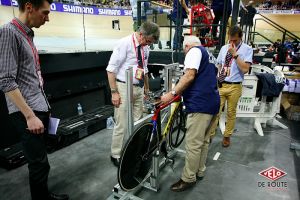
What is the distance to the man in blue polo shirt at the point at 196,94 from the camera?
2.07 meters

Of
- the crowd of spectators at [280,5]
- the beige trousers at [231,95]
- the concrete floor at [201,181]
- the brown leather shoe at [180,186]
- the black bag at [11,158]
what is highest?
the crowd of spectators at [280,5]

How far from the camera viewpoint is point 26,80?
1.62 meters

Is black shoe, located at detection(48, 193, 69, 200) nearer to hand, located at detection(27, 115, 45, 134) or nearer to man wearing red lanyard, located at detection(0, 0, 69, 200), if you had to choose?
man wearing red lanyard, located at detection(0, 0, 69, 200)

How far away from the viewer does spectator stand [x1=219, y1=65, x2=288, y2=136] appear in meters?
3.79

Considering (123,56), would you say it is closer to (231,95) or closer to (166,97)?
(166,97)

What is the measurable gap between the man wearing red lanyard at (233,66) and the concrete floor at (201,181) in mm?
534

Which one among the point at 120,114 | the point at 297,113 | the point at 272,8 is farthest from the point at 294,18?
the point at 120,114

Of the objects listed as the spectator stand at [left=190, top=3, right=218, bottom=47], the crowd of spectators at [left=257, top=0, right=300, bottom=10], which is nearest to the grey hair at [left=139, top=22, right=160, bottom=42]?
the spectator stand at [left=190, top=3, right=218, bottom=47]

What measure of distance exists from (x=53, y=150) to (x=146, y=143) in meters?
1.74

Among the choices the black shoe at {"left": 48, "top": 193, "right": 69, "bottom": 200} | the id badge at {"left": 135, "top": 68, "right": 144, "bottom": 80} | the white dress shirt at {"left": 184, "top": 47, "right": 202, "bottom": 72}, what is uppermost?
the white dress shirt at {"left": 184, "top": 47, "right": 202, "bottom": 72}

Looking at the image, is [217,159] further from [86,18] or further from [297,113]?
[86,18]

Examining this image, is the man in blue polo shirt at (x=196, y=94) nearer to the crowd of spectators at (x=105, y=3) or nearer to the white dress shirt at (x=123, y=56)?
the white dress shirt at (x=123, y=56)

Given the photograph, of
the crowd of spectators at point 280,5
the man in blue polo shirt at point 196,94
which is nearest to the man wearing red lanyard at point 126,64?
the man in blue polo shirt at point 196,94

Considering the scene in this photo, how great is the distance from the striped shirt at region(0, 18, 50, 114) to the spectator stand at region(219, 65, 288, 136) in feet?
10.3
